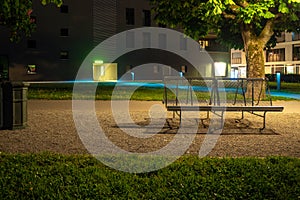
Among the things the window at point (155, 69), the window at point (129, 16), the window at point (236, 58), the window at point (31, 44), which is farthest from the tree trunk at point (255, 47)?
the window at point (236, 58)

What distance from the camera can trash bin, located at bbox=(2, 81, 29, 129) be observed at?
10.6 m

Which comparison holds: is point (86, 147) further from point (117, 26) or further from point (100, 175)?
A: point (117, 26)

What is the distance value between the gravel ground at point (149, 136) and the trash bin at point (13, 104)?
295 millimetres

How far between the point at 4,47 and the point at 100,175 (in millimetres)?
42876

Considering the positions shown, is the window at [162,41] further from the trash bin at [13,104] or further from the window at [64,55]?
the trash bin at [13,104]

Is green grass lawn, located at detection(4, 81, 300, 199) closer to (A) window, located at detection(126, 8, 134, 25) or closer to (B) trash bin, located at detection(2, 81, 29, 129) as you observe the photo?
(B) trash bin, located at detection(2, 81, 29, 129)

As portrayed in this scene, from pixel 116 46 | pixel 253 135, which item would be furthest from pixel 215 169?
pixel 116 46

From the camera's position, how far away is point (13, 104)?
35.0ft

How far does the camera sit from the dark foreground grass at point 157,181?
5207 millimetres

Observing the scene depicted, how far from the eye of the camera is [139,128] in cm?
1120

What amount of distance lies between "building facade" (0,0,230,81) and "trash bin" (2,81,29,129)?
3574 centimetres

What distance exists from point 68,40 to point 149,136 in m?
40.8

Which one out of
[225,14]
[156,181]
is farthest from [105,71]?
[156,181]

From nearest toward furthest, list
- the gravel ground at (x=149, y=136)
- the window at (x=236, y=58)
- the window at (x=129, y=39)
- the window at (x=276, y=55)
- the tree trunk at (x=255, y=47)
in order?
the gravel ground at (x=149, y=136) < the tree trunk at (x=255, y=47) < the window at (x=129, y=39) < the window at (x=276, y=55) < the window at (x=236, y=58)
